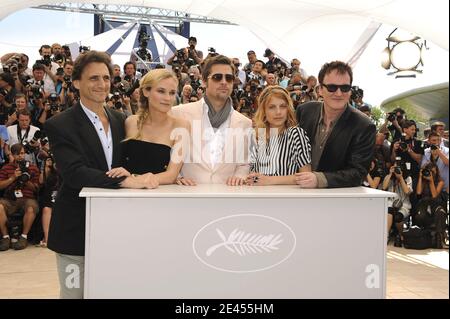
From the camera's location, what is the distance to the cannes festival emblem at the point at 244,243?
6.09ft

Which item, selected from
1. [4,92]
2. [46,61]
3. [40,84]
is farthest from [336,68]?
[46,61]

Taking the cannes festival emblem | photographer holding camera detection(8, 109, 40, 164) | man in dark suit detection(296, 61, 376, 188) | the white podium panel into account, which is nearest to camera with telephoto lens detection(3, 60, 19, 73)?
photographer holding camera detection(8, 109, 40, 164)

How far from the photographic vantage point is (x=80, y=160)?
2000 millimetres

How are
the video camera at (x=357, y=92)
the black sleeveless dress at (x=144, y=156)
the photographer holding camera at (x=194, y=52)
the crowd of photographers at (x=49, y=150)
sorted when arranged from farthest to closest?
the photographer holding camera at (x=194, y=52) → the video camera at (x=357, y=92) → the crowd of photographers at (x=49, y=150) → the black sleeveless dress at (x=144, y=156)

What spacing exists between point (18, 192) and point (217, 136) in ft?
12.6

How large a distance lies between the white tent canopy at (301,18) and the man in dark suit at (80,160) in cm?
619

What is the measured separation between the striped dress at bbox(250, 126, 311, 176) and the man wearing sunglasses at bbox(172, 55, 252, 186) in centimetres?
10

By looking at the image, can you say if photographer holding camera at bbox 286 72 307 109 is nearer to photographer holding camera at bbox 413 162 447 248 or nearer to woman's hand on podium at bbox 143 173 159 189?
photographer holding camera at bbox 413 162 447 248

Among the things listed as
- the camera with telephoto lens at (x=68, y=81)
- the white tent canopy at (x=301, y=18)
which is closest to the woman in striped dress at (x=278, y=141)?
the camera with telephoto lens at (x=68, y=81)

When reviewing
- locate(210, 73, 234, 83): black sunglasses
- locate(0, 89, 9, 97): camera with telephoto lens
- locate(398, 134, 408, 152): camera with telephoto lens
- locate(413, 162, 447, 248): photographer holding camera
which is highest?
locate(0, 89, 9, 97): camera with telephoto lens

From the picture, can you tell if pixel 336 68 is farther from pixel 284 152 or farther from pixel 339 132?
pixel 284 152

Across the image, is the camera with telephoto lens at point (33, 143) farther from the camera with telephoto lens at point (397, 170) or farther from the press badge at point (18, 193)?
the camera with telephoto lens at point (397, 170)

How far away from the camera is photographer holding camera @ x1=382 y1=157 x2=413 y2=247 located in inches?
245
